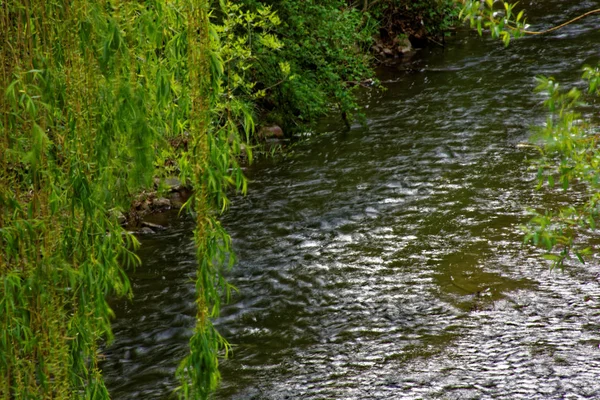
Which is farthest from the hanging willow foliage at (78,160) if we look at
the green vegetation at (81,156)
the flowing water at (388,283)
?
the flowing water at (388,283)

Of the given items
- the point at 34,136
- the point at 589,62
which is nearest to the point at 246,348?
the point at 34,136

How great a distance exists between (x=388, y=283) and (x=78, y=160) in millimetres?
4845

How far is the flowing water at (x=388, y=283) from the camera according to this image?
255 inches

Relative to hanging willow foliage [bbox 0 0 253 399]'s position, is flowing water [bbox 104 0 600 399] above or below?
below

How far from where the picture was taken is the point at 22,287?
141 inches

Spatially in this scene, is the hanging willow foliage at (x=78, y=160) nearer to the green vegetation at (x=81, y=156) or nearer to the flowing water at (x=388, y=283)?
the green vegetation at (x=81, y=156)

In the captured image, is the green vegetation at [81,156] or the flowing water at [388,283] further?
the flowing water at [388,283]

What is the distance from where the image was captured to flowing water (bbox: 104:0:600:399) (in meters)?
6.48

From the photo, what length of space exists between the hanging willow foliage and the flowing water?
2.72 m

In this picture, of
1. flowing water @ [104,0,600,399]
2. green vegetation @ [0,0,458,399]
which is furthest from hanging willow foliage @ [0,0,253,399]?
flowing water @ [104,0,600,399]

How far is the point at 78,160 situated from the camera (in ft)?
12.1

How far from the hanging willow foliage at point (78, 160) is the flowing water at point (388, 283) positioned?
272 centimetres

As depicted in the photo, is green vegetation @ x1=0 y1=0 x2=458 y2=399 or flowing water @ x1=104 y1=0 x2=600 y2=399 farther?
flowing water @ x1=104 y1=0 x2=600 y2=399

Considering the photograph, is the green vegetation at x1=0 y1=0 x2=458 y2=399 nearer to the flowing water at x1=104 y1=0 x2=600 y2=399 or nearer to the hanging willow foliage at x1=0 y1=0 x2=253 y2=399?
the hanging willow foliage at x1=0 y1=0 x2=253 y2=399
